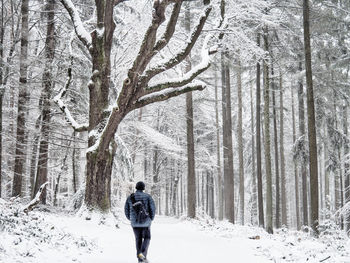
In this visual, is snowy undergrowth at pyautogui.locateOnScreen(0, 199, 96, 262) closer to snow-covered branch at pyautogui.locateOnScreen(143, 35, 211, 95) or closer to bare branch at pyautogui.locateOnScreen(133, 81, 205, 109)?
bare branch at pyautogui.locateOnScreen(133, 81, 205, 109)

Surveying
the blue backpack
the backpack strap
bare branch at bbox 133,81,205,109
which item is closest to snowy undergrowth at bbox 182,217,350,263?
the blue backpack

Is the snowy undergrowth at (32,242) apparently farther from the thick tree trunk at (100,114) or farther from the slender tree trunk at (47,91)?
the slender tree trunk at (47,91)

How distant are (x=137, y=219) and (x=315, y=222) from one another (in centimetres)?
851

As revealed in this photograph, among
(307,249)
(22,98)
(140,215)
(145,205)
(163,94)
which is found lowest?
(307,249)

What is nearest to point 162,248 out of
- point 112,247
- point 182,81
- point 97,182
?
point 112,247

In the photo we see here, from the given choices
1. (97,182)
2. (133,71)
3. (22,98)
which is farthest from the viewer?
(22,98)

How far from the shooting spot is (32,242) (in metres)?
6.71

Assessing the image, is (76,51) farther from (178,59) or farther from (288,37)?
(288,37)

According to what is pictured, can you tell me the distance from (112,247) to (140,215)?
7.98 feet

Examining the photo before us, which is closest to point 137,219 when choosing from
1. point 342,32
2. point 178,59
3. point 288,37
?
point 178,59

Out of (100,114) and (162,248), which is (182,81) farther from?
(162,248)

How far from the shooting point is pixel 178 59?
493 inches

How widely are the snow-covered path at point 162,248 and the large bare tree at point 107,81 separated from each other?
1.65 meters

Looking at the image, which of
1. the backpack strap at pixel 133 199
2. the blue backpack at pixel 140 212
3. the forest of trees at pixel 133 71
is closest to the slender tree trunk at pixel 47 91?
the forest of trees at pixel 133 71
